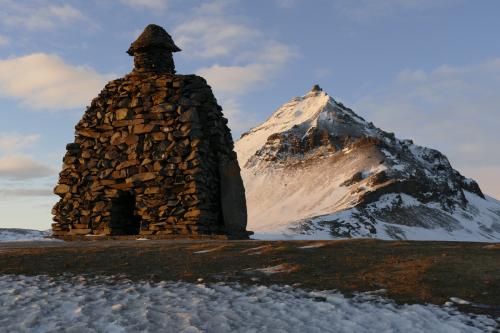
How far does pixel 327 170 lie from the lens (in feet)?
396

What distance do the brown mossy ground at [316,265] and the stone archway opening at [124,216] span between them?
7363 mm

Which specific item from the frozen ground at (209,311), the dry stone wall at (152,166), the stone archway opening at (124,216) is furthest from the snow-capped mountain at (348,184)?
the frozen ground at (209,311)

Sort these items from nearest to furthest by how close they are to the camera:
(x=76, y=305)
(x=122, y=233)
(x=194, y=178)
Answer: (x=76, y=305) → (x=194, y=178) → (x=122, y=233)

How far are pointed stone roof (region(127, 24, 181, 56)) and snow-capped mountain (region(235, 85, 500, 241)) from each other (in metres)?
53.3

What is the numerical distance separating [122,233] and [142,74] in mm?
6037

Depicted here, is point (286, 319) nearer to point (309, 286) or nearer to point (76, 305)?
point (309, 286)

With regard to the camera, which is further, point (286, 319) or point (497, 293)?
point (497, 293)

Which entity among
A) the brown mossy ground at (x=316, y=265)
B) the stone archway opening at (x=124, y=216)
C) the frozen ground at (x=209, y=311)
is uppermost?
the stone archway opening at (x=124, y=216)

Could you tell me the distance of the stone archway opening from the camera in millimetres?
19641

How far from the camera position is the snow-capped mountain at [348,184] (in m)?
91.2

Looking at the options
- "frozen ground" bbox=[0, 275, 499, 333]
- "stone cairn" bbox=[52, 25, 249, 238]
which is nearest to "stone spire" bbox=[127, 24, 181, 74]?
"stone cairn" bbox=[52, 25, 249, 238]

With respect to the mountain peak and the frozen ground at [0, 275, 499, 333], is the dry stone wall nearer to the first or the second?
the frozen ground at [0, 275, 499, 333]

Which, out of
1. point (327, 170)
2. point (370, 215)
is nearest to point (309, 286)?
point (370, 215)

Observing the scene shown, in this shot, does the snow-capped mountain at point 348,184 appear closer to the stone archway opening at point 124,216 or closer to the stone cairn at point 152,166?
the stone archway opening at point 124,216
